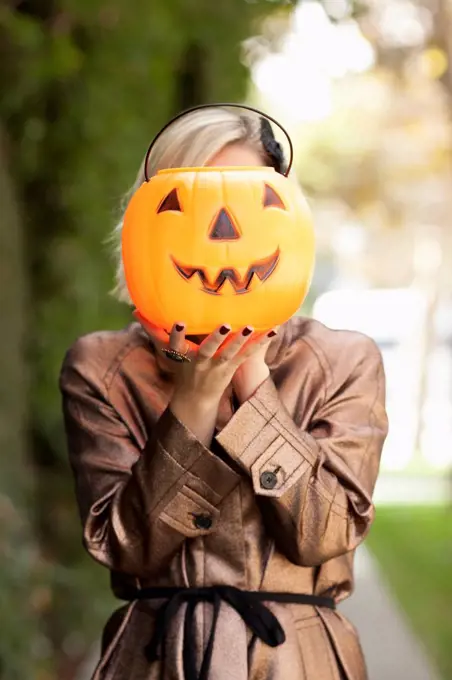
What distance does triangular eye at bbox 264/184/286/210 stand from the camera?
6.46 feet

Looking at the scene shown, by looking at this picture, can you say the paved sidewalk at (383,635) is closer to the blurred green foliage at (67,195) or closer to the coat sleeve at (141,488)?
the blurred green foliage at (67,195)

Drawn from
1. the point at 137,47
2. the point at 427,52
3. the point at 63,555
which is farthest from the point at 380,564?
the point at 137,47

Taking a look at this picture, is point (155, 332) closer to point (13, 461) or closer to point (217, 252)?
point (217, 252)

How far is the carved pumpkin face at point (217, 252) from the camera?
6.32ft

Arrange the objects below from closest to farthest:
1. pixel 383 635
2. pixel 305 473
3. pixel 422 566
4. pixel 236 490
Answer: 1. pixel 305 473
2. pixel 236 490
3. pixel 383 635
4. pixel 422 566

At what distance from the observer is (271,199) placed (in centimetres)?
198

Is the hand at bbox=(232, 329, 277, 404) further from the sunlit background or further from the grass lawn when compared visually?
the grass lawn

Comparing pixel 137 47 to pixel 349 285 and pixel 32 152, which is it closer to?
pixel 32 152

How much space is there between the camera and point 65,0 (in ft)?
16.3

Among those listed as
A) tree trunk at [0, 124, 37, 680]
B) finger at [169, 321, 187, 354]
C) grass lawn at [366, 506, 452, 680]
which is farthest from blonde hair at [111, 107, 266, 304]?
grass lawn at [366, 506, 452, 680]

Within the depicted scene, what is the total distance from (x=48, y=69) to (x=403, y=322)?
22.7m

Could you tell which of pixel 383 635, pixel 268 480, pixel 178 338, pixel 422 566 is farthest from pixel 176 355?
pixel 422 566

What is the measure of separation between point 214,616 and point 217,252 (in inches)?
28.3

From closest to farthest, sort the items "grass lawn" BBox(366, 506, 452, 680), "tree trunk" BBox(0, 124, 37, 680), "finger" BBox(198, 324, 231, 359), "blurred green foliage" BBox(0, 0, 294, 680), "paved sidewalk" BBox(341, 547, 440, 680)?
"finger" BBox(198, 324, 231, 359) → "tree trunk" BBox(0, 124, 37, 680) → "blurred green foliage" BBox(0, 0, 294, 680) → "paved sidewalk" BBox(341, 547, 440, 680) → "grass lawn" BBox(366, 506, 452, 680)
